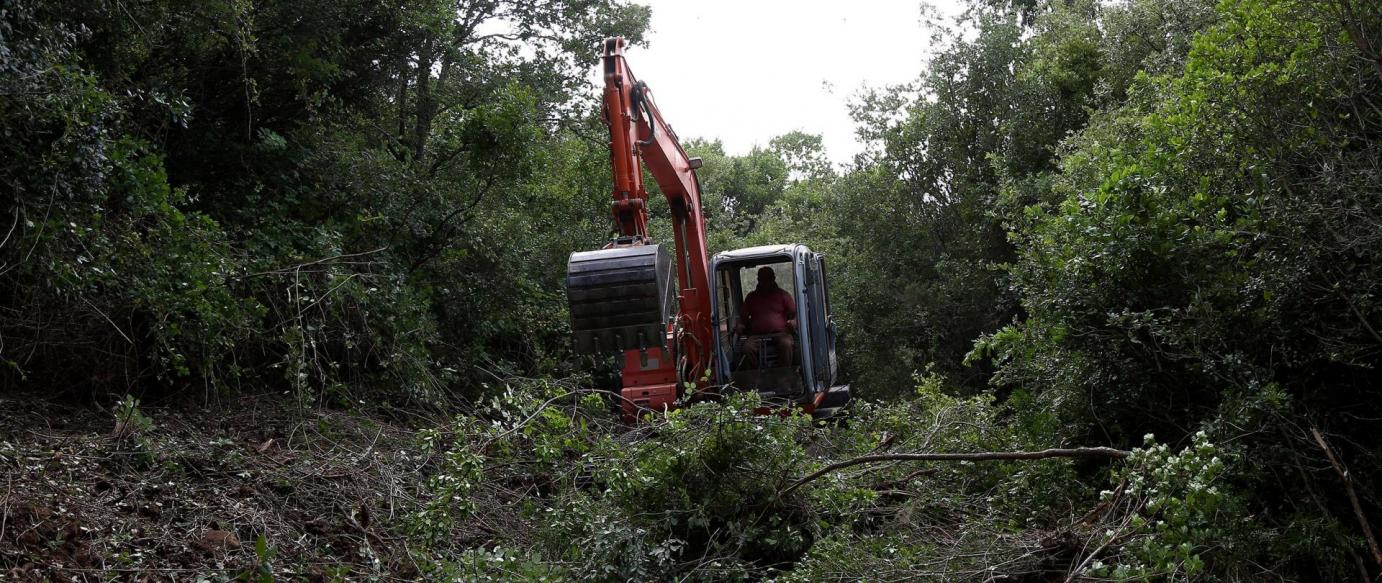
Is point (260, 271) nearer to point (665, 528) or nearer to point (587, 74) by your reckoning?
point (665, 528)

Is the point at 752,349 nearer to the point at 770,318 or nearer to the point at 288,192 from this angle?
the point at 770,318

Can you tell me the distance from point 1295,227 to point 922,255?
1416 cm

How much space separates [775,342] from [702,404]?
429 centimetres

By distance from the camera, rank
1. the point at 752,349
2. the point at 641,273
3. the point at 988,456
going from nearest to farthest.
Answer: the point at 988,456 < the point at 641,273 < the point at 752,349

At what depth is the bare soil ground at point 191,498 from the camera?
5227 mm

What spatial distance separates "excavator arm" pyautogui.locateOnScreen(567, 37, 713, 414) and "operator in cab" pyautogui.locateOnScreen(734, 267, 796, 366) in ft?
1.52

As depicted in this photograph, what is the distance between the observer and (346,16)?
1201 cm

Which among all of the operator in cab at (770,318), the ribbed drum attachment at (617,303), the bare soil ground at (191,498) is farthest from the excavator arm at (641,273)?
the bare soil ground at (191,498)

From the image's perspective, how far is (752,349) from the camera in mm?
10375

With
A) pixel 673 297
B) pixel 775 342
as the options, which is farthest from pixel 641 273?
pixel 775 342

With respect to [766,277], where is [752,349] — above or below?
below

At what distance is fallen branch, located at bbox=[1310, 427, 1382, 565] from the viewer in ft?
15.0

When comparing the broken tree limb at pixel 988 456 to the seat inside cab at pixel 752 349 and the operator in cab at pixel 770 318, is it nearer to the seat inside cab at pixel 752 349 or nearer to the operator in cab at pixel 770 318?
the seat inside cab at pixel 752 349

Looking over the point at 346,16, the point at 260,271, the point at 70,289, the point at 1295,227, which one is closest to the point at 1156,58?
the point at 1295,227
